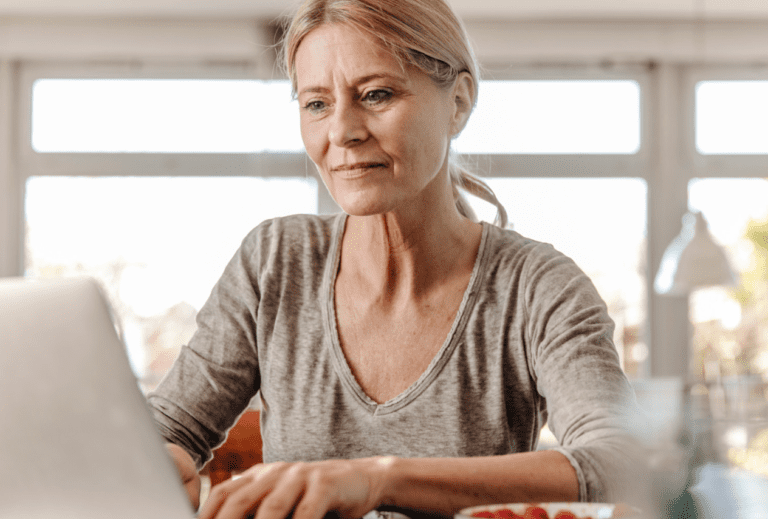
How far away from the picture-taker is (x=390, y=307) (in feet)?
3.78

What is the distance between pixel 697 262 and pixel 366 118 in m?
3.63

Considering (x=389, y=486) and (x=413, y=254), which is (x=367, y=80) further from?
(x=389, y=486)

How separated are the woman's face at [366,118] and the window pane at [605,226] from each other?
4.43m

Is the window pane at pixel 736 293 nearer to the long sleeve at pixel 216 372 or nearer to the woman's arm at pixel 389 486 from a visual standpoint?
the long sleeve at pixel 216 372

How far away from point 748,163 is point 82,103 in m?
4.86

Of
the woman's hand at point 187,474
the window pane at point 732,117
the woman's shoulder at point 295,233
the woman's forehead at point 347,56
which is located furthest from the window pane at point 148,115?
the woman's hand at point 187,474

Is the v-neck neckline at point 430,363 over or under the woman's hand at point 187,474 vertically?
over

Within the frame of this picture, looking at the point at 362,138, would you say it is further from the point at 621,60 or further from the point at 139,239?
the point at 621,60

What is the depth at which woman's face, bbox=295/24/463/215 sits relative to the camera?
102cm

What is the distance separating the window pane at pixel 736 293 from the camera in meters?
5.63

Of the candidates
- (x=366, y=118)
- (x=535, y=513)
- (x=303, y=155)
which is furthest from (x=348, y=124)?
(x=303, y=155)

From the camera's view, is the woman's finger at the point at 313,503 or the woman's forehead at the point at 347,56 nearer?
the woman's finger at the point at 313,503

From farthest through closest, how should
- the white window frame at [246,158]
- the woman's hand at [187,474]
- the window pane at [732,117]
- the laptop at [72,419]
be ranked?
1. the window pane at [732,117]
2. the white window frame at [246,158]
3. the woman's hand at [187,474]
4. the laptop at [72,419]

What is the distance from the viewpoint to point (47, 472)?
430 millimetres
